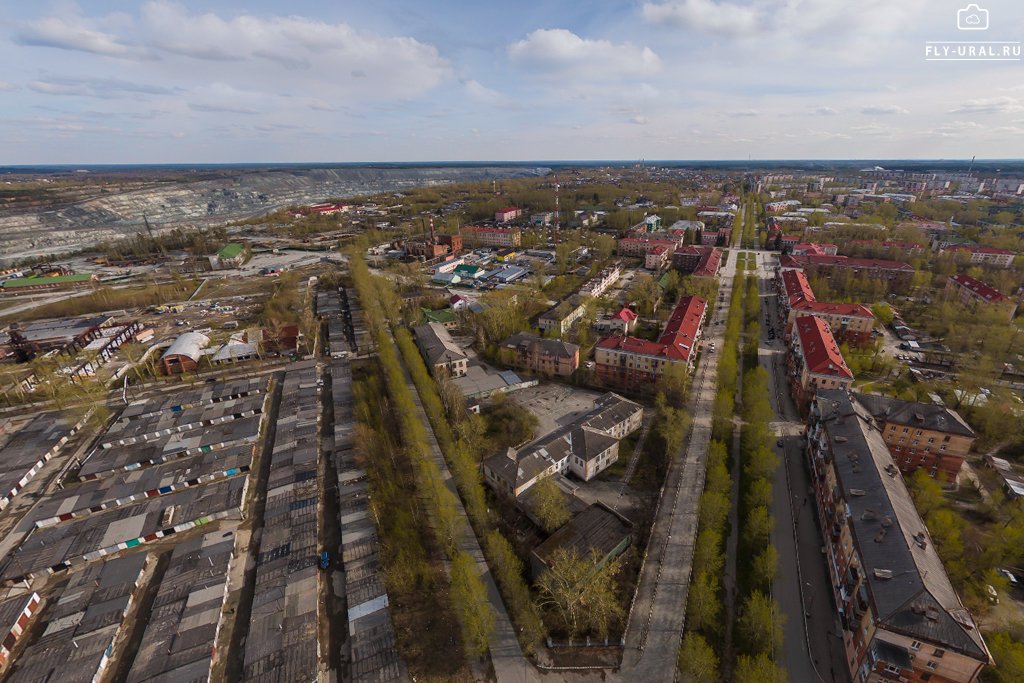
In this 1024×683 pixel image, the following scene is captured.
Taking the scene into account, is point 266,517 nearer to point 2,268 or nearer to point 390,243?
point 390,243

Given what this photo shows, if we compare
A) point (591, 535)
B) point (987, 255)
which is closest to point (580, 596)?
point (591, 535)

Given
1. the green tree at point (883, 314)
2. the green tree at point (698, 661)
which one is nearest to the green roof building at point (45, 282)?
the green tree at point (698, 661)

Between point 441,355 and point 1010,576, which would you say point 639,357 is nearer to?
point 441,355

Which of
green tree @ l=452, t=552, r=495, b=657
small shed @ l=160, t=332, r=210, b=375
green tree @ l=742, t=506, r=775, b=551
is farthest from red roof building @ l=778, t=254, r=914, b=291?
small shed @ l=160, t=332, r=210, b=375

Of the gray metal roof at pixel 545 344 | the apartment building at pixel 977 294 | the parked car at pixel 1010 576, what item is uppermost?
the apartment building at pixel 977 294

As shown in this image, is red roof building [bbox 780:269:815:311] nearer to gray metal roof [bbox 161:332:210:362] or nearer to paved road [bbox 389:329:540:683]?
paved road [bbox 389:329:540:683]

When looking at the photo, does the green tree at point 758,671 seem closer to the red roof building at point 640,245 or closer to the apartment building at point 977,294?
the apartment building at point 977,294

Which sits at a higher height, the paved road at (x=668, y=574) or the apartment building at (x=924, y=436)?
the apartment building at (x=924, y=436)
